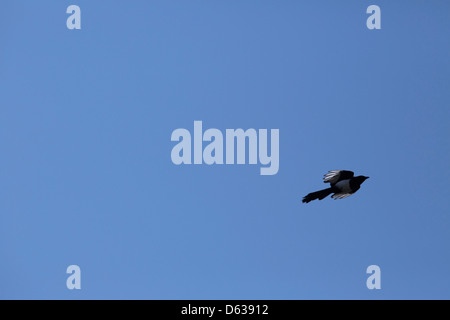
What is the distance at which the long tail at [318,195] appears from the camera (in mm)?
1655

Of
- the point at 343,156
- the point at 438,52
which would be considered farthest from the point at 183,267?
the point at 438,52

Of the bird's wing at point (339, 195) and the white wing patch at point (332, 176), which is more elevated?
the white wing patch at point (332, 176)

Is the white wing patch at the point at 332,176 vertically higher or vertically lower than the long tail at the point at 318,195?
higher

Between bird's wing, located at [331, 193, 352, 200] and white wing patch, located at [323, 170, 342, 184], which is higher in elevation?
white wing patch, located at [323, 170, 342, 184]

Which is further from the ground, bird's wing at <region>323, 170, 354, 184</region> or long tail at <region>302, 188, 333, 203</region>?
bird's wing at <region>323, 170, 354, 184</region>

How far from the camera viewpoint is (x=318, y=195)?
166 centimetres

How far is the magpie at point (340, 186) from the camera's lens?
65.1 inches

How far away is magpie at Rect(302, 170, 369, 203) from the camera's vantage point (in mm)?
1654

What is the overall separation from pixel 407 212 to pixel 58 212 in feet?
3.43

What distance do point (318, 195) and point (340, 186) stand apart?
0.07m

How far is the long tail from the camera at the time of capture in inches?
65.2

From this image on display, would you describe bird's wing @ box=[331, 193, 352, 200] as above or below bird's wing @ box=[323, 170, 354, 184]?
below

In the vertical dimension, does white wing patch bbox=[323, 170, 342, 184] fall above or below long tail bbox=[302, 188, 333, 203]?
above

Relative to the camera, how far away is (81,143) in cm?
165
